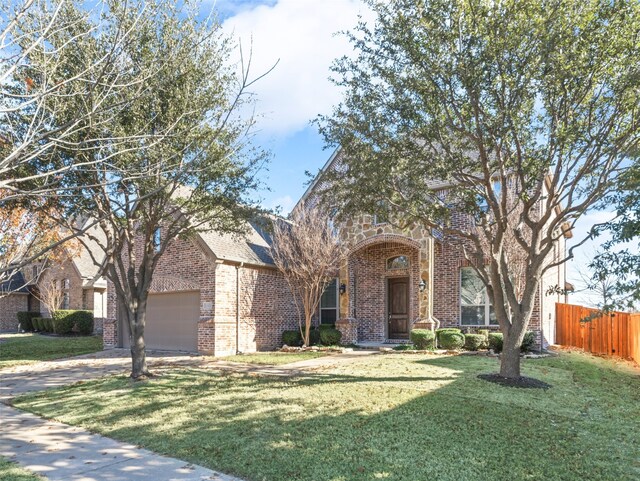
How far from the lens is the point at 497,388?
28.6ft

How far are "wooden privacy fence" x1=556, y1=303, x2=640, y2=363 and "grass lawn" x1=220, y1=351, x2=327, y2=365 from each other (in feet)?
27.3

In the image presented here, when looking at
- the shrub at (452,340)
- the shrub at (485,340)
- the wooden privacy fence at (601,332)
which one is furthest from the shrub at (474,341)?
the wooden privacy fence at (601,332)

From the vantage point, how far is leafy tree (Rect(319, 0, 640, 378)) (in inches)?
320

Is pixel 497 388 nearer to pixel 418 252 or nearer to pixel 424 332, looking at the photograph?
pixel 424 332

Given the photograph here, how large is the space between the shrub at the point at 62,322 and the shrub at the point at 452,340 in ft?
66.7

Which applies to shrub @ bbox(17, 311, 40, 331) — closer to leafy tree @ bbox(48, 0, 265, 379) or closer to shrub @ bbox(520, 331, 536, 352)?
leafy tree @ bbox(48, 0, 265, 379)

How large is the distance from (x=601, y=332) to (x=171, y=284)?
15.3m

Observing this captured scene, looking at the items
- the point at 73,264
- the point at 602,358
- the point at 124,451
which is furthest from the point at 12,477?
the point at 73,264

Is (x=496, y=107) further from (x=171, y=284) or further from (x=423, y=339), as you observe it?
(x=171, y=284)

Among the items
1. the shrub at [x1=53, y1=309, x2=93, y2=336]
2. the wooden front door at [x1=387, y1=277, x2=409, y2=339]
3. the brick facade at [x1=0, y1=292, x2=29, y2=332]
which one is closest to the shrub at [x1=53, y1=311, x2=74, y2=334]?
the shrub at [x1=53, y1=309, x2=93, y2=336]

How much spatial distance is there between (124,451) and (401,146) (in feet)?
24.5

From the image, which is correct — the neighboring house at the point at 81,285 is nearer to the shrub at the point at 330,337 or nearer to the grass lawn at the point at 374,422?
the shrub at the point at 330,337

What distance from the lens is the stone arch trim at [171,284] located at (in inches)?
644

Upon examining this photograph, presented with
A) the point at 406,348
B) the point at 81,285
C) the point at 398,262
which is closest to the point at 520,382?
the point at 406,348
